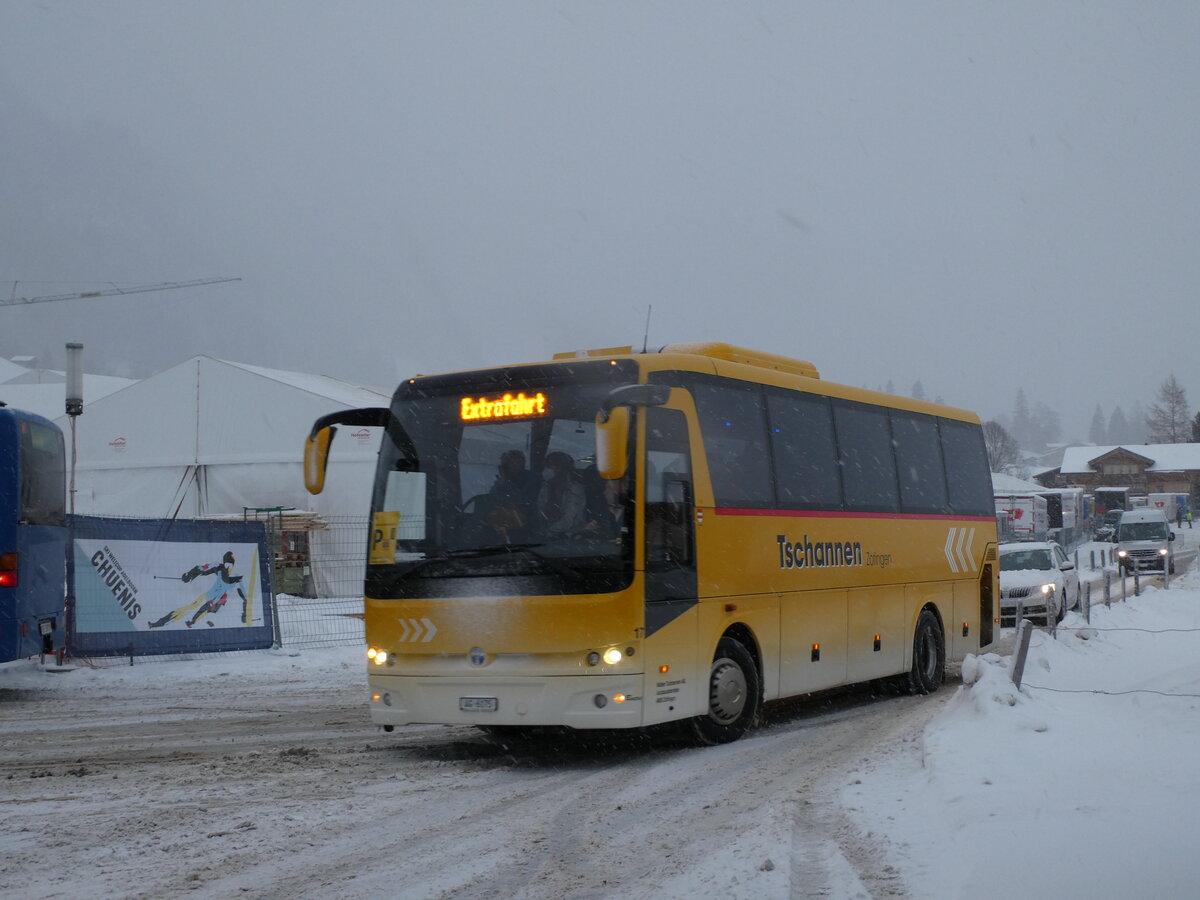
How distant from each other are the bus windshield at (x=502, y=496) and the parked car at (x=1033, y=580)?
52.3 feet

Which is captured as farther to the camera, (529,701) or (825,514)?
(825,514)

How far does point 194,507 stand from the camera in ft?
115

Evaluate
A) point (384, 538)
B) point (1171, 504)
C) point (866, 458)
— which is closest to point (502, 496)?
point (384, 538)

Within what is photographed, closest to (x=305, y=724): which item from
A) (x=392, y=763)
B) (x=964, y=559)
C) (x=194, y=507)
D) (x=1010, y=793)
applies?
(x=392, y=763)

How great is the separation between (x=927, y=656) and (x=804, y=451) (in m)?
3.97

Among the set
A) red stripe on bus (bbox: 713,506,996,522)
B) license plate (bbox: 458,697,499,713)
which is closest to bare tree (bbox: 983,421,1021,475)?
red stripe on bus (bbox: 713,506,996,522)

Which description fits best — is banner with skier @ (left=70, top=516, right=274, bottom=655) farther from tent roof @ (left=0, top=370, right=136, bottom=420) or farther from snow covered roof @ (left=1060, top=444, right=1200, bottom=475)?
snow covered roof @ (left=1060, top=444, right=1200, bottom=475)

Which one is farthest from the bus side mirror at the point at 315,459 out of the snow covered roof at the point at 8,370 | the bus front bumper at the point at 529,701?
the snow covered roof at the point at 8,370

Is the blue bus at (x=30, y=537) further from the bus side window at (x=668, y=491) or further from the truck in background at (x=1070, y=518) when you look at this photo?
the truck in background at (x=1070, y=518)

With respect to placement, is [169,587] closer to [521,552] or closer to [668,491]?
[521,552]

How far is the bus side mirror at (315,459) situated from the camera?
10062 mm

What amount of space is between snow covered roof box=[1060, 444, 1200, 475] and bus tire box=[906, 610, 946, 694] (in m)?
116

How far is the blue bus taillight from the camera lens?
44.1 feet

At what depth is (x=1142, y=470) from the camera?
4798 inches
